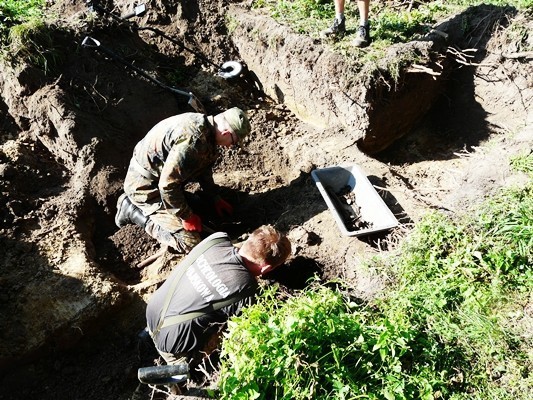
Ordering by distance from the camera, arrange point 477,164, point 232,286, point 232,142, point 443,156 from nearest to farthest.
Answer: point 232,286 < point 232,142 < point 477,164 < point 443,156

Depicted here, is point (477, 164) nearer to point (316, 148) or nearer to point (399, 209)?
point (399, 209)

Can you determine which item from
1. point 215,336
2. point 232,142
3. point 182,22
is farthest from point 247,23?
point 215,336

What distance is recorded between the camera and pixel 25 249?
4113 millimetres

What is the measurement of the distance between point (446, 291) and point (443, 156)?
2631 mm

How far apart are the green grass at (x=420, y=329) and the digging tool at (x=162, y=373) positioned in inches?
9.2

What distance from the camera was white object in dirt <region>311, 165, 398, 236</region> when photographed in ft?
12.9

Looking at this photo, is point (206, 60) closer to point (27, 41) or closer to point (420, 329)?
point (27, 41)

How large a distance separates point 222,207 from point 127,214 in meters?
0.97

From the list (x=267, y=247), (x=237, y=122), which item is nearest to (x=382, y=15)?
(x=237, y=122)

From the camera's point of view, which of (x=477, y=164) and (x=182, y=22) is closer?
(x=477, y=164)

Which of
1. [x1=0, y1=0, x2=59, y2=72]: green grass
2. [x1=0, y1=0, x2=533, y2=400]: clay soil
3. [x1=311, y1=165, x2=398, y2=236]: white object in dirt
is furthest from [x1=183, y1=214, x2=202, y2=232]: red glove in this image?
[x1=0, y1=0, x2=59, y2=72]: green grass

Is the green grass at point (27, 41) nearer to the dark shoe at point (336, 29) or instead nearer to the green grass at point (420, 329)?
the dark shoe at point (336, 29)

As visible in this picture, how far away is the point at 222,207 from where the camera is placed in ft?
15.5

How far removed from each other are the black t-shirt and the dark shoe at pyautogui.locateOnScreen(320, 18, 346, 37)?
3.30 metres
